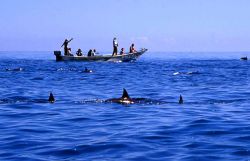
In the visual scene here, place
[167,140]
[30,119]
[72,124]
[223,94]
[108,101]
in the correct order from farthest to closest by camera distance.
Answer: [223,94]
[108,101]
[30,119]
[72,124]
[167,140]

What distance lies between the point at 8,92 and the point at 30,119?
11334 mm

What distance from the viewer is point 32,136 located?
44.2ft

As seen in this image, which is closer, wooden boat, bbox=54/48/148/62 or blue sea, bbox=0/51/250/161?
blue sea, bbox=0/51/250/161

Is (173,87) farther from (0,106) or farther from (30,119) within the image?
(30,119)

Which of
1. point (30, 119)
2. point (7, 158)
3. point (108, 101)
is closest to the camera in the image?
point (7, 158)

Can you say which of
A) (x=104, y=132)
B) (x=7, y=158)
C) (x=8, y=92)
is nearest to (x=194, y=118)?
(x=104, y=132)

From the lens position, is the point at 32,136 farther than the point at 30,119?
No

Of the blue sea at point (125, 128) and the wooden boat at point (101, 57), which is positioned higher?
the wooden boat at point (101, 57)

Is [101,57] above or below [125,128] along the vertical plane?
above

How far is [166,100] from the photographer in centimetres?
2344

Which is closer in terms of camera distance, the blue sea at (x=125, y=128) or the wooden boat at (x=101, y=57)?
the blue sea at (x=125, y=128)

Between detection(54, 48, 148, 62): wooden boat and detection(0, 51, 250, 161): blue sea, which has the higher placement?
detection(54, 48, 148, 62): wooden boat

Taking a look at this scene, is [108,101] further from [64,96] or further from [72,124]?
[72,124]

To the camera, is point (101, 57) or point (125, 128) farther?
point (101, 57)
